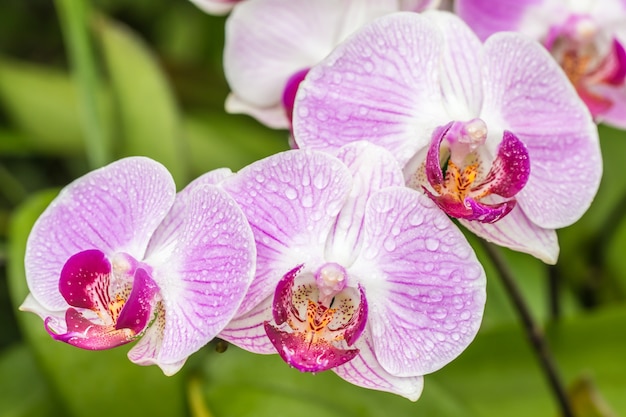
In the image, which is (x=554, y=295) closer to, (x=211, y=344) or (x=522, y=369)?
(x=522, y=369)

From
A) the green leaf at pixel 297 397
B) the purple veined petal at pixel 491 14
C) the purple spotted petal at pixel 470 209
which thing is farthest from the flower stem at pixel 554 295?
the purple spotted petal at pixel 470 209

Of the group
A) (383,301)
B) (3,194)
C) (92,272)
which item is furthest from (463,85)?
(3,194)

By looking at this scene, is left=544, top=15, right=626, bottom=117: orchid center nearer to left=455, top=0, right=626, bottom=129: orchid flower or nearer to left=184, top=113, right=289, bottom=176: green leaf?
left=455, top=0, right=626, bottom=129: orchid flower

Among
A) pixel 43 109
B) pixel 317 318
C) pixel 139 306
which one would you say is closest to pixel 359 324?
Result: pixel 317 318

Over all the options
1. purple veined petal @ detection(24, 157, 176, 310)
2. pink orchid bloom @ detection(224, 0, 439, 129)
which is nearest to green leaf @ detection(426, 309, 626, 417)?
pink orchid bloom @ detection(224, 0, 439, 129)

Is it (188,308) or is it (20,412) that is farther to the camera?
(20,412)

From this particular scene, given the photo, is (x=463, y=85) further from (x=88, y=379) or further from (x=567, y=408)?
(x=88, y=379)

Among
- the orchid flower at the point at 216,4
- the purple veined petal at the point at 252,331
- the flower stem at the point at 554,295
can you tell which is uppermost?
the orchid flower at the point at 216,4

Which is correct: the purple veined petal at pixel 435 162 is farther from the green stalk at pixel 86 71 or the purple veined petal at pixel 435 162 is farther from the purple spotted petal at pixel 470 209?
the green stalk at pixel 86 71
